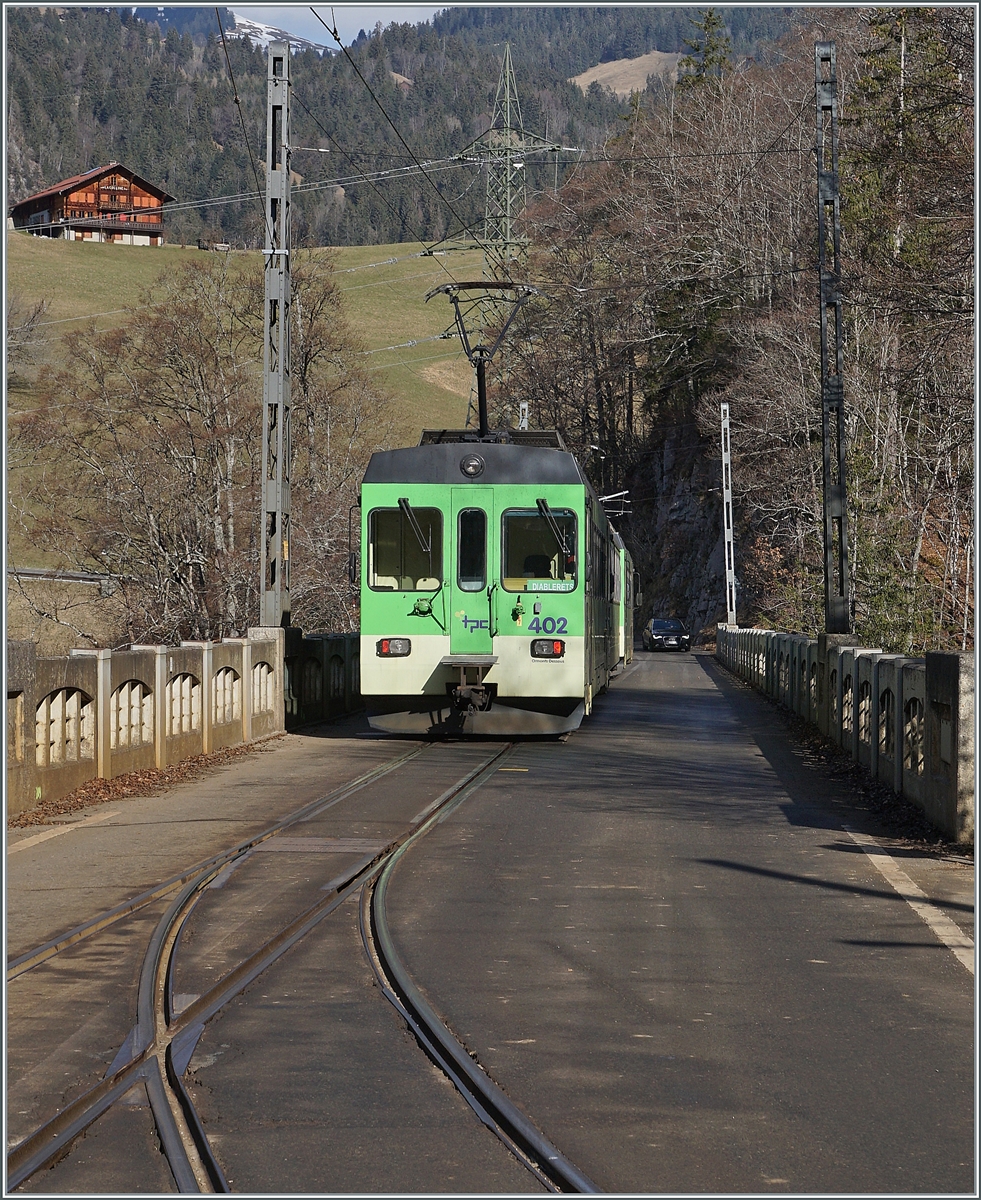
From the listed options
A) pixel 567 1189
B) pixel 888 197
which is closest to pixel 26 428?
pixel 888 197

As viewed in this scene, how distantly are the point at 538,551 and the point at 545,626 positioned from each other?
0.92m

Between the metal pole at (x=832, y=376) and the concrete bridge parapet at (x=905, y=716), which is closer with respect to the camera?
the concrete bridge parapet at (x=905, y=716)

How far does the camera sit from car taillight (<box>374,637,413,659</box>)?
17.8 m

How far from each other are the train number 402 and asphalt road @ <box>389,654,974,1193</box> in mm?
5227

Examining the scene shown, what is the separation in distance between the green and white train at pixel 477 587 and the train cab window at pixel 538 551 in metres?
0.01

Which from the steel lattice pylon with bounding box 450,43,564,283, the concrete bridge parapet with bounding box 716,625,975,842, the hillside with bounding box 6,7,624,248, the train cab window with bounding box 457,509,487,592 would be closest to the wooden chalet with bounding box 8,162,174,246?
the hillside with bounding box 6,7,624,248

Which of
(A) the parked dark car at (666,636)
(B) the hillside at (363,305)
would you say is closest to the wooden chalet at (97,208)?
(B) the hillside at (363,305)

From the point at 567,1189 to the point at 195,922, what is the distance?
4.06m

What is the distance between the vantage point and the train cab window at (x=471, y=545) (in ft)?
58.6

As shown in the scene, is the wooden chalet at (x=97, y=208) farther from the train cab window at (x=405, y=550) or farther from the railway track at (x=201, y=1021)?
the railway track at (x=201, y=1021)

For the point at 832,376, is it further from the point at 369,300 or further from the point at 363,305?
the point at 369,300

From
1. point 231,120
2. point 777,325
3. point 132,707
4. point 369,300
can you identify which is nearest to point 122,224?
point 369,300

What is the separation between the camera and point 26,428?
123ft

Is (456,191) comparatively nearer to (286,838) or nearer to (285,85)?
(285,85)
